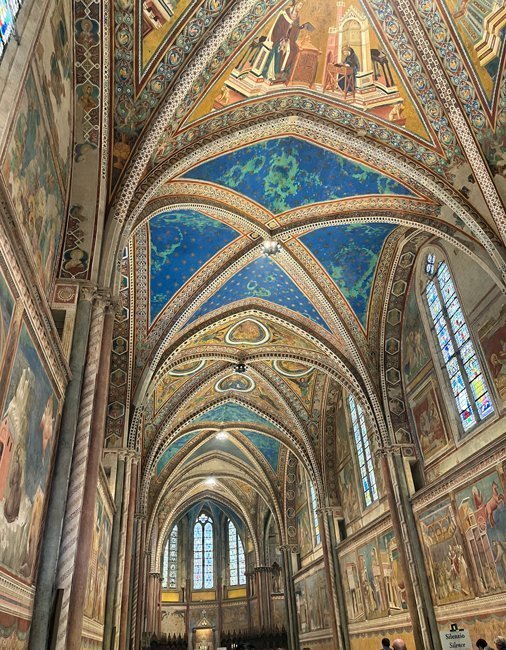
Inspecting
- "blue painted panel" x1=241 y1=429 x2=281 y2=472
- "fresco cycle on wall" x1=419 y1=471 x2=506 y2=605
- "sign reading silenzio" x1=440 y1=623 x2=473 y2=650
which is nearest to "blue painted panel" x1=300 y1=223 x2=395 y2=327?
"fresco cycle on wall" x1=419 y1=471 x2=506 y2=605

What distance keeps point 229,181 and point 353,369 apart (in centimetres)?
661

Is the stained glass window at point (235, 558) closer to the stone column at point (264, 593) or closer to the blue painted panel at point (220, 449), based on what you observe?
the stone column at point (264, 593)

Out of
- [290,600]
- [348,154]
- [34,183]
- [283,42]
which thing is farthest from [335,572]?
[34,183]

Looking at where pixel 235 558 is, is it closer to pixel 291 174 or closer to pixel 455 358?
pixel 455 358

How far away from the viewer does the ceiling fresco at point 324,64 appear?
896 cm

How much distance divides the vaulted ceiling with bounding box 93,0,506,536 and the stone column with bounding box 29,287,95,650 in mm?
921

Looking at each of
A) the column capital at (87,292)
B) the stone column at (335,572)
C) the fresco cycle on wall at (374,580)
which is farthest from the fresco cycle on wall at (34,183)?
the stone column at (335,572)

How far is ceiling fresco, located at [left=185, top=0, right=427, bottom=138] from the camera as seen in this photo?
29.4 feet

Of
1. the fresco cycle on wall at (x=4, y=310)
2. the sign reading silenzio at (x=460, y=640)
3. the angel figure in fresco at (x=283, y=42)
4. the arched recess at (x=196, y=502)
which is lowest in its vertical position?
the sign reading silenzio at (x=460, y=640)

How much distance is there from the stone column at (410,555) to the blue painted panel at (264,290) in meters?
4.23

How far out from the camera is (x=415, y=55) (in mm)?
9133

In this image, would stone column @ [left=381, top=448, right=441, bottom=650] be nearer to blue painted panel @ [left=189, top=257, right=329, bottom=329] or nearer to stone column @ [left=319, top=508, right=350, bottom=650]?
blue painted panel @ [left=189, top=257, right=329, bottom=329]

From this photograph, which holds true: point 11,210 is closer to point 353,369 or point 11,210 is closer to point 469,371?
point 469,371

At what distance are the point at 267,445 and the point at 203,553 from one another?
11.8m
